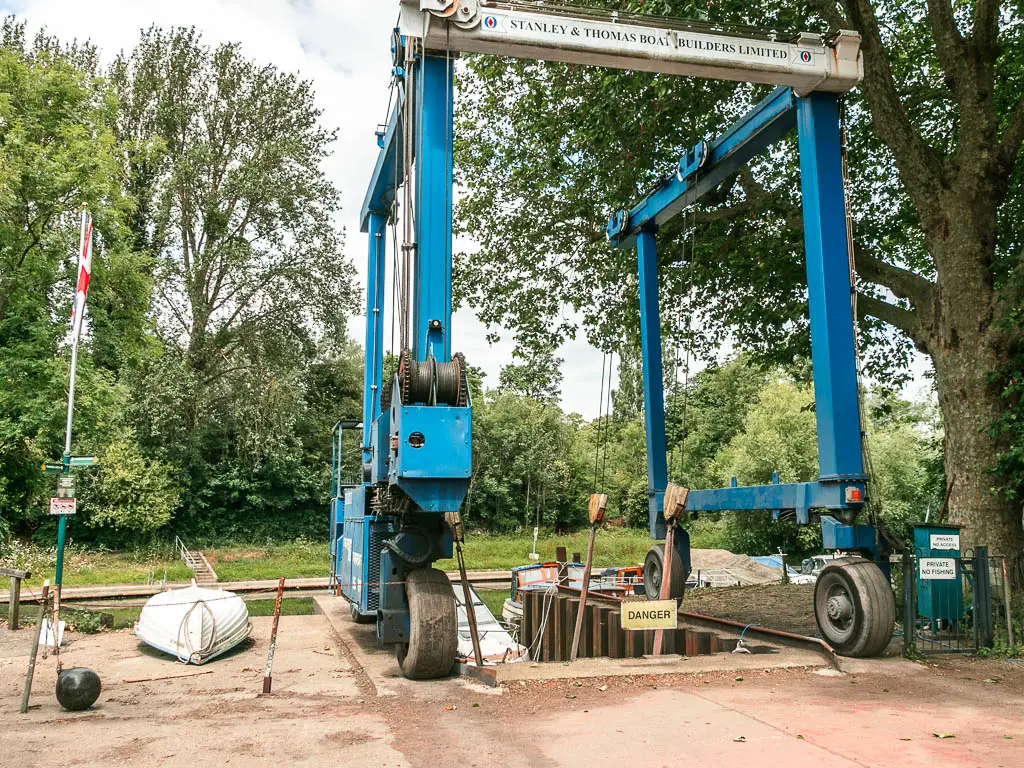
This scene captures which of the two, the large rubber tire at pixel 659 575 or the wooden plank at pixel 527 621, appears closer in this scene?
the large rubber tire at pixel 659 575

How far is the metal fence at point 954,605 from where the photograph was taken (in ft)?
32.0

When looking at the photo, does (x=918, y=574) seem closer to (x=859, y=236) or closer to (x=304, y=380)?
(x=859, y=236)

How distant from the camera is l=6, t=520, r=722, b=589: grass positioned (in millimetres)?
27812

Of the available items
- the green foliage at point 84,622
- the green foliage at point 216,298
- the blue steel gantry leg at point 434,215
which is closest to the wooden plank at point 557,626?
the green foliage at point 84,622

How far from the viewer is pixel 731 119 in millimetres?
17016

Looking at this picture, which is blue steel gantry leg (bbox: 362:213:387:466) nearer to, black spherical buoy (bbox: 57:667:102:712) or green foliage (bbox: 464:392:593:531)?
black spherical buoy (bbox: 57:667:102:712)

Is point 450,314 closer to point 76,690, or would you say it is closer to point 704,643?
point 76,690

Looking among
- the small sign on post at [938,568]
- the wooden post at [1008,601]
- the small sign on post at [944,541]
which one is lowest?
the wooden post at [1008,601]

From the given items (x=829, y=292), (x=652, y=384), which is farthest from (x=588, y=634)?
(x=829, y=292)

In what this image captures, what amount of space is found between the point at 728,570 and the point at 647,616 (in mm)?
19120

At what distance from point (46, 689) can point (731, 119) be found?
582 inches

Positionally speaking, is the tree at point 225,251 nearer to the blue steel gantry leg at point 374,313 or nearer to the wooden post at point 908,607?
the blue steel gantry leg at point 374,313

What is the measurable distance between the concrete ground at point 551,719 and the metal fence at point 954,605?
0.60 meters

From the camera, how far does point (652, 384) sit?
14688 mm
